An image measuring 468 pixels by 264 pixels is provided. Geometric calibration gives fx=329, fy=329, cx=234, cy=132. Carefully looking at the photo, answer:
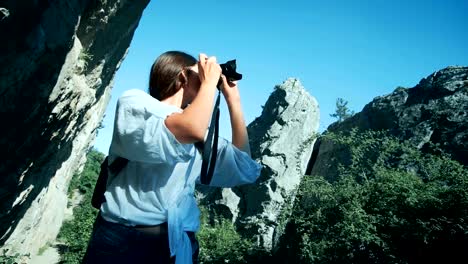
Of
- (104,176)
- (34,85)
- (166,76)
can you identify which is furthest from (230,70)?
(34,85)

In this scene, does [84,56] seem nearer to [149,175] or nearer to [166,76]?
[166,76]

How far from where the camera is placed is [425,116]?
51.5ft

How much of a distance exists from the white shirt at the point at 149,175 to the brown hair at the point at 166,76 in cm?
17

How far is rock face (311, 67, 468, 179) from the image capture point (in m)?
13.9

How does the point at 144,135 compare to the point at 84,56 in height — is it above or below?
below

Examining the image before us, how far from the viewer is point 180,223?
139 centimetres

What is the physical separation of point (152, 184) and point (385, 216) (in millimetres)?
9379

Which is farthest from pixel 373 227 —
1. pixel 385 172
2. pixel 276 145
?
pixel 276 145

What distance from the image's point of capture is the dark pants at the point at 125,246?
129 centimetres

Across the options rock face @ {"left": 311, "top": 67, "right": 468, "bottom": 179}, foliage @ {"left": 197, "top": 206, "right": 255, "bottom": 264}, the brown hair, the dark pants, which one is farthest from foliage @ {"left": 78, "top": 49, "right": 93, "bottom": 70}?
rock face @ {"left": 311, "top": 67, "right": 468, "bottom": 179}

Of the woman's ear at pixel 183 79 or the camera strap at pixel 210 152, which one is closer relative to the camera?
the camera strap at pixel 210 152

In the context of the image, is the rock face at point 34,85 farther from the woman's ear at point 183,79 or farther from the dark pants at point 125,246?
the dark pants at point 125,246

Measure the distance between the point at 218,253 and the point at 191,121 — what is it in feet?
45.1

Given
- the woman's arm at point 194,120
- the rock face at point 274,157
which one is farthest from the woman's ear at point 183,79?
the rock face at point 274,157
